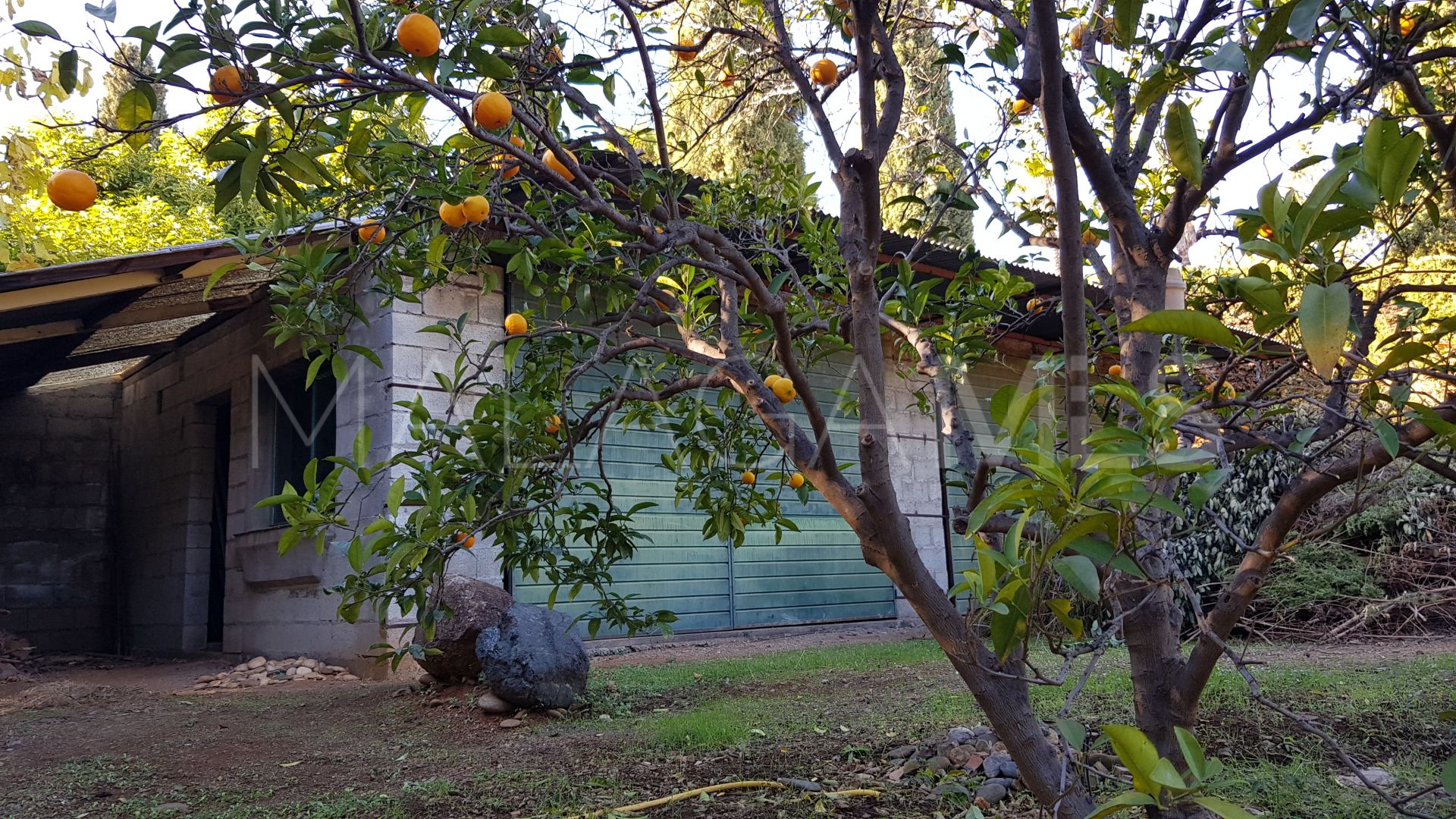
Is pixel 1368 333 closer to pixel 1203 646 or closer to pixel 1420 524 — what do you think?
pixel 1203 646

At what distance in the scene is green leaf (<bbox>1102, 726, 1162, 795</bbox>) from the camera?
3.75ft

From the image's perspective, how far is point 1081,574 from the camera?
115cm

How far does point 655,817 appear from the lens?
283 cm

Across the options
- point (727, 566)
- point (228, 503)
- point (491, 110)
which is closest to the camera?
point (491, 110)

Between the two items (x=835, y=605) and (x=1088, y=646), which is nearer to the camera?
(x=1088, y=646)

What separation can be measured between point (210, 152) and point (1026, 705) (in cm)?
192

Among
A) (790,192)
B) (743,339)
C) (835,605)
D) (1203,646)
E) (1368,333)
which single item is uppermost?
(790,192)

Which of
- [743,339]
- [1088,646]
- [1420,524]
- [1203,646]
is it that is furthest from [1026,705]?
[1420,524]

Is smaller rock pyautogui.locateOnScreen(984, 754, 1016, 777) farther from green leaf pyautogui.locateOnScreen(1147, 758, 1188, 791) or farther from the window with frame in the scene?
the window with frame

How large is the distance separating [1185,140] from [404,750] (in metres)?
3.73

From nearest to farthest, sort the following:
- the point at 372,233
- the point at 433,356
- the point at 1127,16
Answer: the point at 1127,16 → the point at 372,233 → the point at 433,356

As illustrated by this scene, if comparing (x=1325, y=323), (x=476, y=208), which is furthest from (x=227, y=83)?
(x=1325, y=323)

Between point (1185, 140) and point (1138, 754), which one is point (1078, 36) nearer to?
point (1185, 140)

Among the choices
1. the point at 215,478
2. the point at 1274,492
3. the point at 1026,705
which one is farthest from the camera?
the point at 215,478
